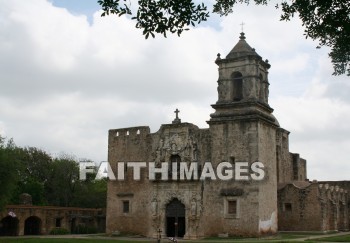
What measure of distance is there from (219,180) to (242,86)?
596 centimetres

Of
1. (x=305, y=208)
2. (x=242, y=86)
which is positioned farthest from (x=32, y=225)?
(x=305, y=208)

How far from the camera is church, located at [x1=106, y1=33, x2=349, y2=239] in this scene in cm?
3000

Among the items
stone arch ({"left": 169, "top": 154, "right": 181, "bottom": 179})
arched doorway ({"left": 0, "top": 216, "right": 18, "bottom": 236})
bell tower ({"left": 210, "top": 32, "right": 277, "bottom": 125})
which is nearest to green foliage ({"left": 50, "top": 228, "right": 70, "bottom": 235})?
arched doorway ({"left": 0, "top": 216, "right": 18, "bottom": 236})

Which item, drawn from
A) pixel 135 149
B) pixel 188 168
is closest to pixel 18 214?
pixel 135 149

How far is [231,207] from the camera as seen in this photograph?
3019 cm

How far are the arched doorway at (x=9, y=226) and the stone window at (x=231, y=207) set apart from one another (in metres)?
16.5

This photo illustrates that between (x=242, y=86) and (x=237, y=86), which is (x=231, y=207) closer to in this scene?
(x=242, y=86)

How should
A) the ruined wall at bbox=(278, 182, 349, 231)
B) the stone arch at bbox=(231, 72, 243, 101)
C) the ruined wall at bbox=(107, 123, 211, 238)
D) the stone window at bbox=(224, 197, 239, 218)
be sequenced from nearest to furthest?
the stone window at bbox=(224, 197, 239, 218) → the ruined wall at bbox=(107, 123, 211, 238) → the stone arch at bbox=(231, 72, 243, 101) → the ruined wall at bbox=(278, 182, 349, 231)

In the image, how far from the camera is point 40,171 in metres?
56.3

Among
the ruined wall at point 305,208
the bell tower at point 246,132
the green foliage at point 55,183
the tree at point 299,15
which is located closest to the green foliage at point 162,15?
the tree at point 299,15

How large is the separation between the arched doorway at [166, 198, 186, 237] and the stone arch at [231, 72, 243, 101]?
7479 millimetres

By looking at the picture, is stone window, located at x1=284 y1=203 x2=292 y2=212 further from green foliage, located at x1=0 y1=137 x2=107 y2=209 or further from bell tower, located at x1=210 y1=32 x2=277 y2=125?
green foliage, located at x1=0 y1=137 x2=107 y2=209

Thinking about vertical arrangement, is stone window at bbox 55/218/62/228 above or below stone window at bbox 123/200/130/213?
below

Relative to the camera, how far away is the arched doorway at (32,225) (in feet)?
128
